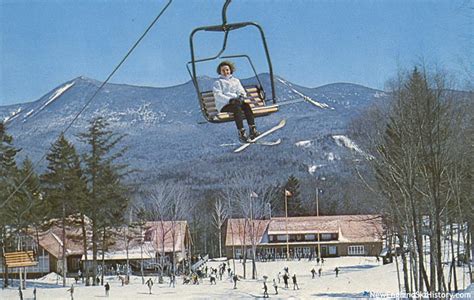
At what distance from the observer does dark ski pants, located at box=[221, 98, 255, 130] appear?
5.45 meters

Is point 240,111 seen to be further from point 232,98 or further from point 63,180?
point 63,180

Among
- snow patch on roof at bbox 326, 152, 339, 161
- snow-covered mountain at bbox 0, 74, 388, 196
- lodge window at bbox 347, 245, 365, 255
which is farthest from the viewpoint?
snow patch on roof at bbox 326, 152, 339, 161

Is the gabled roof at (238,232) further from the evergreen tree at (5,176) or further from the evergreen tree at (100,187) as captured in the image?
the evergreen tree at (5,176)

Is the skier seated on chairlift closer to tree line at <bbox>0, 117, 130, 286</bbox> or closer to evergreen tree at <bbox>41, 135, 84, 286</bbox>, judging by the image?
tree line at <bbox>0, 117, 130, 286</bbox>

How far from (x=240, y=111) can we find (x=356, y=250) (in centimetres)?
4521

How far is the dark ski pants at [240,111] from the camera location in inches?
214

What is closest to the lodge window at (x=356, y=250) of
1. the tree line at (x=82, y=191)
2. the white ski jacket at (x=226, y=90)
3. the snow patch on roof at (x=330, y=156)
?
the tree line at (x=82, y=191)

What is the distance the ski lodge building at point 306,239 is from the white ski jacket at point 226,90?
43049mm

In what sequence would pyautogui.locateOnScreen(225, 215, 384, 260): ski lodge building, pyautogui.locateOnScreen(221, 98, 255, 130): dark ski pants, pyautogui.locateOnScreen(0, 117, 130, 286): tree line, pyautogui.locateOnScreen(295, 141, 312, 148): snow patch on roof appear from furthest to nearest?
pyautogui.locateOnScreen(295, 141, 312, 148): snow patch on roof → pyautogui.locateOnScreen(225, 215, 384, 260): ski lodge building → pyautogui.locateOnScreen(0, 117, 130, 286): tree line → pyautogui.locateOnScreen(221, 98, 255, 130): dark ski pants

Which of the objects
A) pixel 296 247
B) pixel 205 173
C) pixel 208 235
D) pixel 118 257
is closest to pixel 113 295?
pixel 118 257

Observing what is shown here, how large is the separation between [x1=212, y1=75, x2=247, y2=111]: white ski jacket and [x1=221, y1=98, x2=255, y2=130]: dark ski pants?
4cm

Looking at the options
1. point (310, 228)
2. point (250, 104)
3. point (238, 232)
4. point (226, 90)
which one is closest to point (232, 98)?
point (226, 90)

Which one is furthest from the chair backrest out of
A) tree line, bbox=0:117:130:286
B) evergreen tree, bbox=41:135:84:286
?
evergreen tree, bbox=41:135:84:286

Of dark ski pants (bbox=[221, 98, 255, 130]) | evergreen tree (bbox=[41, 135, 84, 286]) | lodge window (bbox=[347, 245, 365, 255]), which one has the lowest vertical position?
lodge window (bbox=[347, 245, 365, 255])
